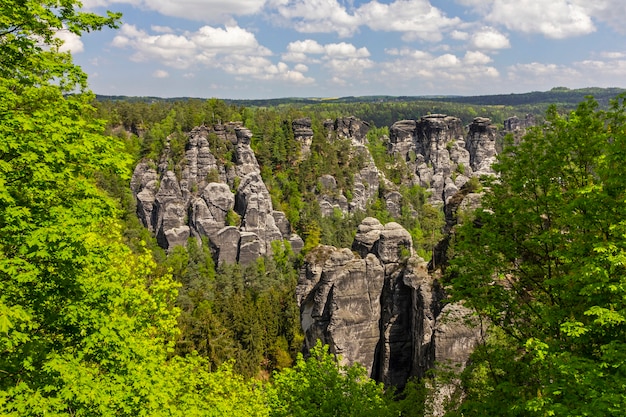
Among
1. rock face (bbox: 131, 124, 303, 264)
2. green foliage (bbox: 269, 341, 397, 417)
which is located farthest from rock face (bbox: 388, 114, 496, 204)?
green foliage (bbox: 269, 341, 397, 417)

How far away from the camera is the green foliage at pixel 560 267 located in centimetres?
1011

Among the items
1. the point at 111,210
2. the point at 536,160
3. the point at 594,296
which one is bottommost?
the point at 594,296

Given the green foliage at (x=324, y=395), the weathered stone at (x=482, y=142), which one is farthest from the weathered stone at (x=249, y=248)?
the weathered stone at (x=482, y=142)

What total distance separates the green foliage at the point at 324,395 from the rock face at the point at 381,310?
15.1 meters

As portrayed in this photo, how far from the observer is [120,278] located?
14602mm

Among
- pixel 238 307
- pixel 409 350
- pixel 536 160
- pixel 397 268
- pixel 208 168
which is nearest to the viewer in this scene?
pixel 536 160

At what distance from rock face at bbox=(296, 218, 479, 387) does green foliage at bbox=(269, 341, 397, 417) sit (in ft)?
49.5

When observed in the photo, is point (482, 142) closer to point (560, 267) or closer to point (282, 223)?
point (282, 223)

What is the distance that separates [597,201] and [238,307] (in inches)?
2095

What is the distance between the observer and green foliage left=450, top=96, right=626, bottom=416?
398 inches

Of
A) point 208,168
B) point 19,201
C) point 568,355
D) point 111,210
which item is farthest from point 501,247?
point 208,168

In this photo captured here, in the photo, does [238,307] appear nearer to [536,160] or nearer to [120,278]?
[120,278]

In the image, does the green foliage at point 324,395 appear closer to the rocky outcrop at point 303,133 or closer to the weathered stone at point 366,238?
the weathered stone at point 366,238

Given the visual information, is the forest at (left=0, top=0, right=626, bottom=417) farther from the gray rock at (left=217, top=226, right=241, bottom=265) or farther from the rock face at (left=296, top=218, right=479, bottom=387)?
the gray rock at (left=217, top=226, right=241, bottom=265)
